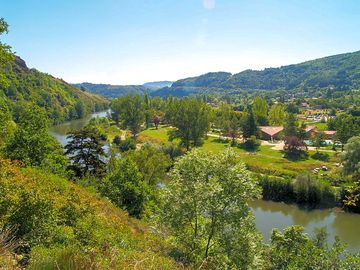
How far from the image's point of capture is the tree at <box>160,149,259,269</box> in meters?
15.4

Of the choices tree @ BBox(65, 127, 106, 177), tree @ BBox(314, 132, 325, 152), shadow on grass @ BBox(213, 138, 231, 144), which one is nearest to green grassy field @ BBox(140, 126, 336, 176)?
tree @ BBox(314, 132, 325, 152)

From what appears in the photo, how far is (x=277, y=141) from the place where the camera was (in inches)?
2879

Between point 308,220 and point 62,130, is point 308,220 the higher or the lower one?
the lower one

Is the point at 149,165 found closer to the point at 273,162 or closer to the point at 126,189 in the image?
the point at 126,189

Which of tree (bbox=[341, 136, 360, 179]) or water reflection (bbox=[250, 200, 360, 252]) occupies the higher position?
tree (bbox=[341, 136, 360, 179])

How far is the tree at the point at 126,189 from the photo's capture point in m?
24.8

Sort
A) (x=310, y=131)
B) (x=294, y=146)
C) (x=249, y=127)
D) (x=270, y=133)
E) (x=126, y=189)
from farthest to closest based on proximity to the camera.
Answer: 1. (x=270, y=133)
2. (x=310, y=131)
3. (x=249, y=127)
4. (x=294, y=146)
5. (x=126, y=189)

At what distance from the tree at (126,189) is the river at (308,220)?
12495 millimetres

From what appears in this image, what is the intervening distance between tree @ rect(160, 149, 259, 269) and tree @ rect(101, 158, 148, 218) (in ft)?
28.2

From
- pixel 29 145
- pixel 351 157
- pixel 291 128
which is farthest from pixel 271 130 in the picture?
pixel 29 145

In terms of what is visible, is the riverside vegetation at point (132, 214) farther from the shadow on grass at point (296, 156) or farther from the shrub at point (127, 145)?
the shrub at point (127, 145)

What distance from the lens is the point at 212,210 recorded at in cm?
1553

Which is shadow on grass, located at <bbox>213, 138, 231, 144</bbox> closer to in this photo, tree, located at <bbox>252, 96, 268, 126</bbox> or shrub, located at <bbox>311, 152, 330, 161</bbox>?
tree, located at <bbox>252, 96, 268, 126</bbox>

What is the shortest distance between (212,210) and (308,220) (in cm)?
2406
